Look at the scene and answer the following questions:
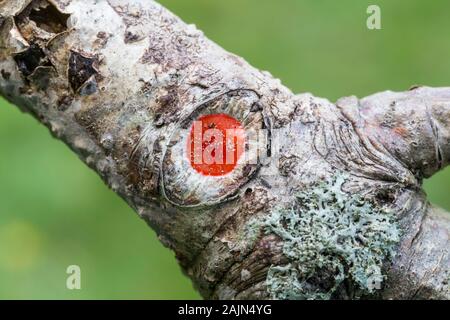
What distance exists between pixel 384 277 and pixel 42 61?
0.60 meters

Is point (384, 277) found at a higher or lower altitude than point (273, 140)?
lower

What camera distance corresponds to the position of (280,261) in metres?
1.09

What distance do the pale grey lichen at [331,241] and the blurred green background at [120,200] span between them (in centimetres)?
143

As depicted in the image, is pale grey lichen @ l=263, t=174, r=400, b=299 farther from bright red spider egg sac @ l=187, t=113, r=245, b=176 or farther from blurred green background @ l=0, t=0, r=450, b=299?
blurred green background @ l=0, t=0, r=450, b=299

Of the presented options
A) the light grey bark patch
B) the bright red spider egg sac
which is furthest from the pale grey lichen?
the light grey bark patch

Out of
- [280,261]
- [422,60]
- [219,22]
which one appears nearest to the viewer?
[280,261]

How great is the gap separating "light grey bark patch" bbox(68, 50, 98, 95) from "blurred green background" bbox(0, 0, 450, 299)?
1.43 meters

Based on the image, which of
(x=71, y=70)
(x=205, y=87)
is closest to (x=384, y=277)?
(x=205, y=87)

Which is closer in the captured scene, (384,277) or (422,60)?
(384,277)

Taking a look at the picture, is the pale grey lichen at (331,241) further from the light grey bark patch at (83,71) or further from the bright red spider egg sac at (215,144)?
the light grey bark patch at (83,71)

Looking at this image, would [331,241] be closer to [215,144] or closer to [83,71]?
[215,144]

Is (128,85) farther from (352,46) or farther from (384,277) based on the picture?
(352,46)

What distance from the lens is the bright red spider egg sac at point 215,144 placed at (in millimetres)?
1104
